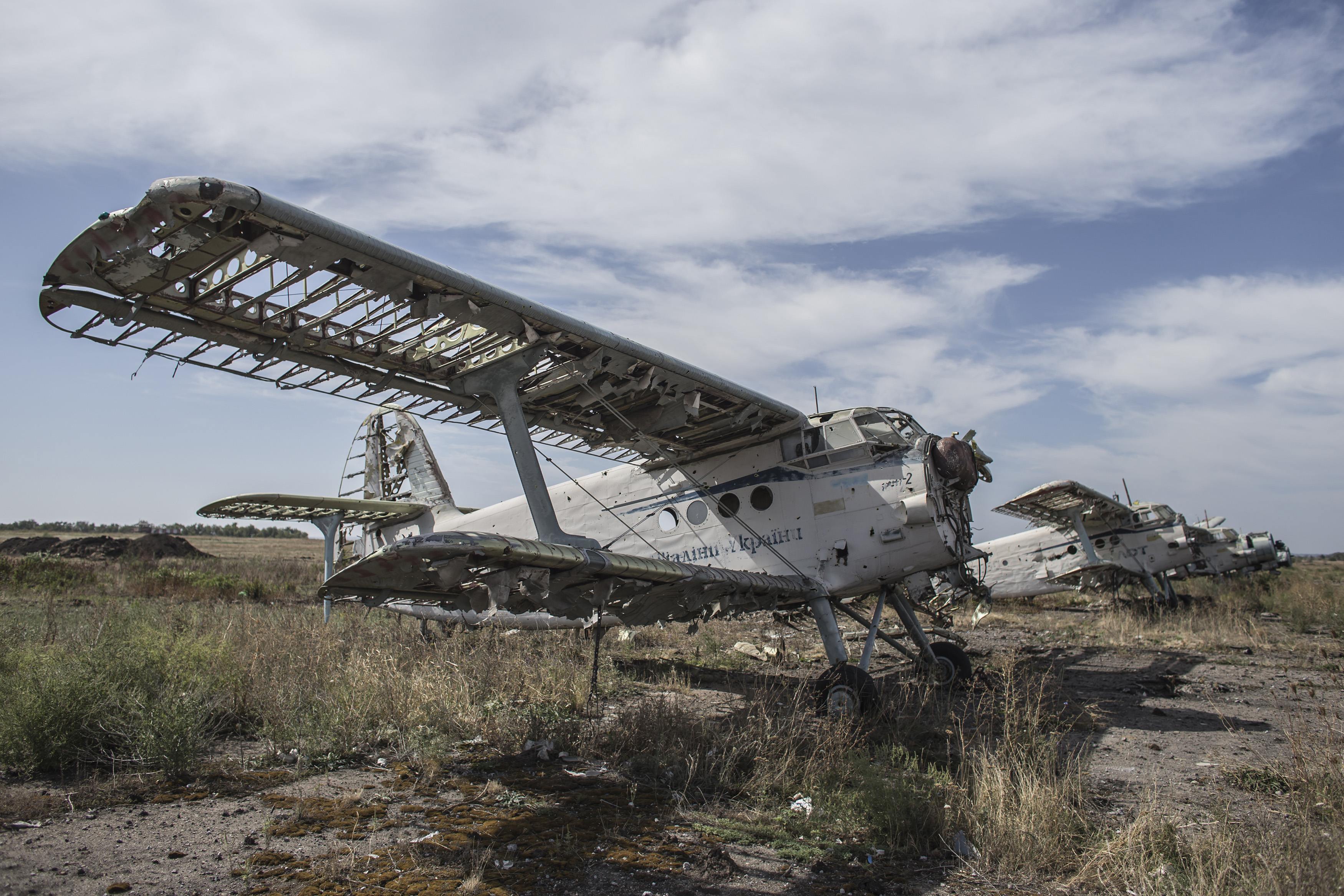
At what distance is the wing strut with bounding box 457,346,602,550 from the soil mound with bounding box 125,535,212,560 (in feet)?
108

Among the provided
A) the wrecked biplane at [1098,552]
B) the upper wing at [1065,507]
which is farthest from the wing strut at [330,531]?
the wrecked biplane at [1098,552]

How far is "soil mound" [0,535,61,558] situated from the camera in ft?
113

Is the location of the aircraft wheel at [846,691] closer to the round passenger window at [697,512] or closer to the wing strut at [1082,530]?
the round passenger window at [697,512]

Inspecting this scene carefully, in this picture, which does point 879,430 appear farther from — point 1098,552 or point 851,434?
point 1098,552

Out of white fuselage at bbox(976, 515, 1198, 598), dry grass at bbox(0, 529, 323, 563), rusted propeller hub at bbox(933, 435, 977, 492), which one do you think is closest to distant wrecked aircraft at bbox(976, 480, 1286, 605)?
white fuselage at bbox(976, 515, 1198, 598)

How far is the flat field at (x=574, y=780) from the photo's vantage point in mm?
4047

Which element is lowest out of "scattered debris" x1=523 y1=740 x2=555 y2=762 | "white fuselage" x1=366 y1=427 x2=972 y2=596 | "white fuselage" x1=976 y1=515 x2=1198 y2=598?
"scattered debris" x1=523 y1=740 x2=555 y2=762

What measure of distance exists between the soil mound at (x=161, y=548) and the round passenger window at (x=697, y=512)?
32078 millimetres

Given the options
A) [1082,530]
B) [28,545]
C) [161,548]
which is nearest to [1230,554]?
[1082,530]

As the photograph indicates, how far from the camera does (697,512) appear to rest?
10812 millimetres

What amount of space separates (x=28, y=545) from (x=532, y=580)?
44391 mm

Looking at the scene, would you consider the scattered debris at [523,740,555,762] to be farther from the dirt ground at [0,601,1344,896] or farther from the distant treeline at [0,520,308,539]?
the distant treeline at [0,520,308,539]

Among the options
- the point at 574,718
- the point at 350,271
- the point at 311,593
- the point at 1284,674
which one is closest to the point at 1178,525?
the point at 1284,674

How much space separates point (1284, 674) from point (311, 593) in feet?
77.8
